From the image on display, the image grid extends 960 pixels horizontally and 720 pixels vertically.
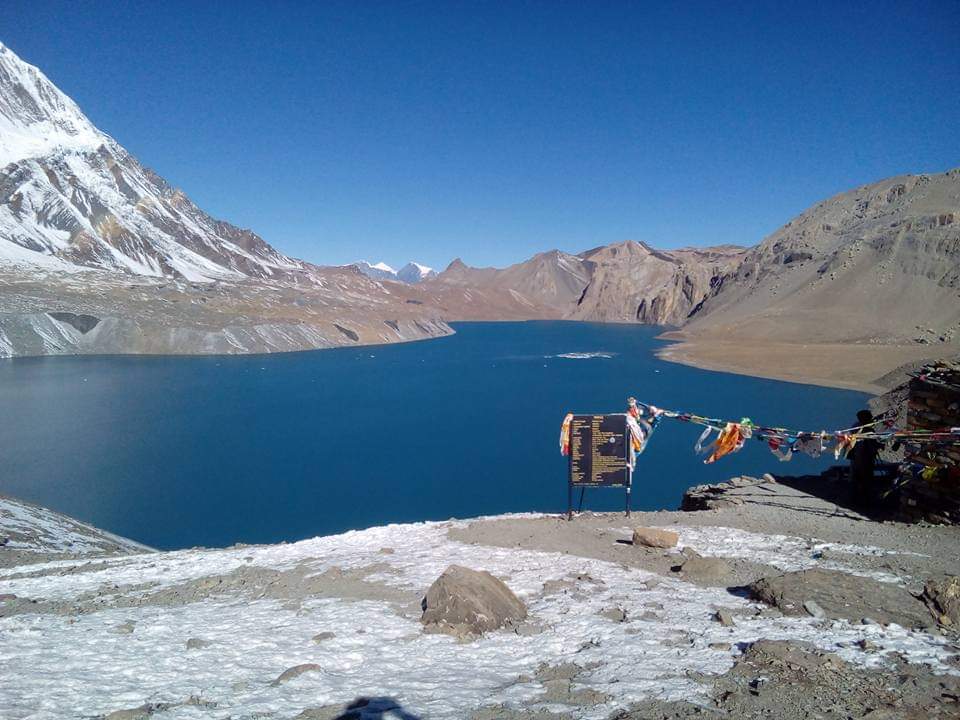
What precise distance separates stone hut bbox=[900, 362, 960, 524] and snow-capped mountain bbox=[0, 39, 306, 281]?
114595 mm

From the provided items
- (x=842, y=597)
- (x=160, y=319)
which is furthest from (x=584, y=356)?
(x=842, y=597)

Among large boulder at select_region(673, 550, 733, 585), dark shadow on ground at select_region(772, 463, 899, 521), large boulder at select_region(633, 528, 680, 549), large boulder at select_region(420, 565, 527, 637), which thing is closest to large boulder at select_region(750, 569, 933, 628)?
large boulder at select_region(673, 550, 733, 585)

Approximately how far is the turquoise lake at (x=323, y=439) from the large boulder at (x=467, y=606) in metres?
15.9

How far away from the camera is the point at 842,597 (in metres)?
6.96

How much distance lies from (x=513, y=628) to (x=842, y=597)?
3653 millimetres

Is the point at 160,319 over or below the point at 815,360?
over

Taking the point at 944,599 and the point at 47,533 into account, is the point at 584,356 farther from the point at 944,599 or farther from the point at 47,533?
the point at 944,599

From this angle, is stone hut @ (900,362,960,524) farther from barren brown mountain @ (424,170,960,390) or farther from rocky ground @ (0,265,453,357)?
rocky ground @ (0,265,453,357)

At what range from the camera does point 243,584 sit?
29.9 ft

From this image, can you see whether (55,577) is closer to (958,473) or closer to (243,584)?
(243,584)

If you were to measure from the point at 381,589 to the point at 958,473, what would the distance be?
9.93 metres

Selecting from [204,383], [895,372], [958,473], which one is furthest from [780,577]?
[204,383]

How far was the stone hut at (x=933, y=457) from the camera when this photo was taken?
10938mm

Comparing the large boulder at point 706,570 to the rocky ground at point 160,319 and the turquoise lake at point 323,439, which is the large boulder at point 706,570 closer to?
the turquoise lake at point 323,439
